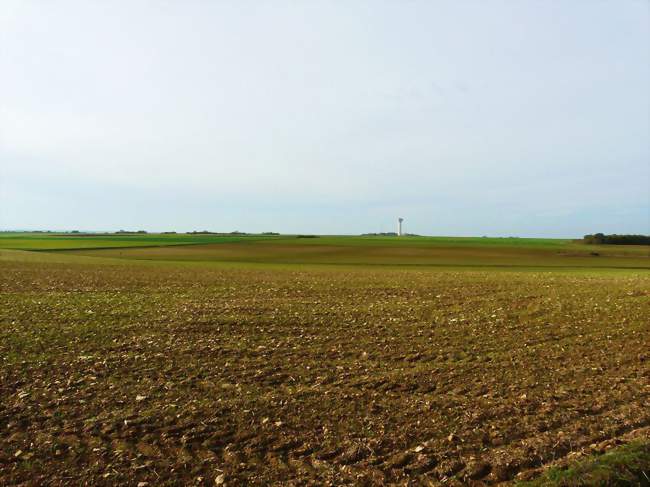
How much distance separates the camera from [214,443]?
332 inches

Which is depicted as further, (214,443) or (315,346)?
(315,346)

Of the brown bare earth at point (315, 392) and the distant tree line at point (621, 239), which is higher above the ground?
the distant tree line at point (621, 239)

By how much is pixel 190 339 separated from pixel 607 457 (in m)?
13.2

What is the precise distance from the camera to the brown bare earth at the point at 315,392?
7.61 m

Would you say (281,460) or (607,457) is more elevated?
(607,457)

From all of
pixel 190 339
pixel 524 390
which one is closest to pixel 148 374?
pixel 190 339

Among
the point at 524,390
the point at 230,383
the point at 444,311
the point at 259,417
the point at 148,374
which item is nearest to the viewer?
the point at 259,417

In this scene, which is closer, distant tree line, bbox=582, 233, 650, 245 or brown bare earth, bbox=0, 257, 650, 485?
brown bare earth, bbox=0, 257, 650, 485

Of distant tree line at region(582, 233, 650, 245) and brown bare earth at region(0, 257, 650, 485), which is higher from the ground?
distant tree line at region(582, 233, 650, 245)

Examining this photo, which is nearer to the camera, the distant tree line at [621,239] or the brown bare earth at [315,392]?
the brown bare earth at [315,392]

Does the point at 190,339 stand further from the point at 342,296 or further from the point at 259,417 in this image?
the point at 342,296

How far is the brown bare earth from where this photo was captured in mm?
Result: 7613

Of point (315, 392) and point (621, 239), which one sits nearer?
point (315, 392)

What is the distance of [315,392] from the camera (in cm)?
1074
